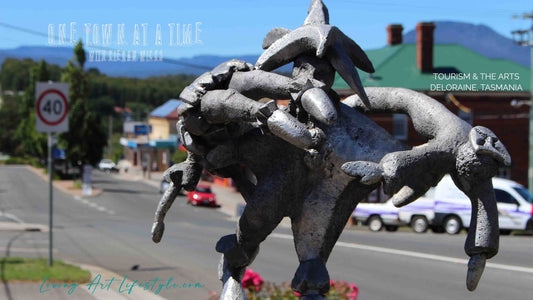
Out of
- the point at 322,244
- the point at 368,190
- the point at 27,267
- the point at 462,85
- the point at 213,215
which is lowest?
the point at 213,215

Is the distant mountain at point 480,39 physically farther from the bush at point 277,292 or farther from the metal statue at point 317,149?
the metal statue at point 317,149

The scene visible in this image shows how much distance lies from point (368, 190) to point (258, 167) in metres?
0.71

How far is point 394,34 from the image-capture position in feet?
64.9

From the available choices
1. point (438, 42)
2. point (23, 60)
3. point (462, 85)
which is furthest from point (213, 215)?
point (23, 60)

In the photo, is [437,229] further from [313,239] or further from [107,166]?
[107,166]

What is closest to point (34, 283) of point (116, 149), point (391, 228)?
point (391, 228)

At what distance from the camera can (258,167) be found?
15.0ft

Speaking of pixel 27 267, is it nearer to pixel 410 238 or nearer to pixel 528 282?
pixel 528 282

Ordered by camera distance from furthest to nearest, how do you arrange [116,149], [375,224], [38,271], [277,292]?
[116,149] → [375,224] → [38,271] → [277,292]

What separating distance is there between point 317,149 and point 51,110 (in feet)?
29.7

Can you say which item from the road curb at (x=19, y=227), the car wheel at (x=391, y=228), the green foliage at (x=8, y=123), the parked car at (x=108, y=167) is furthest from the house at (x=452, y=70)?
the green foliage at (x=8, y=123)

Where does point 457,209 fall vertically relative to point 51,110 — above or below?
below

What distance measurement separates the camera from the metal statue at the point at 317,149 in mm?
3990

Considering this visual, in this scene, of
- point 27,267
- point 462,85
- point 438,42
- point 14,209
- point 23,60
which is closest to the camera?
point 462,85
